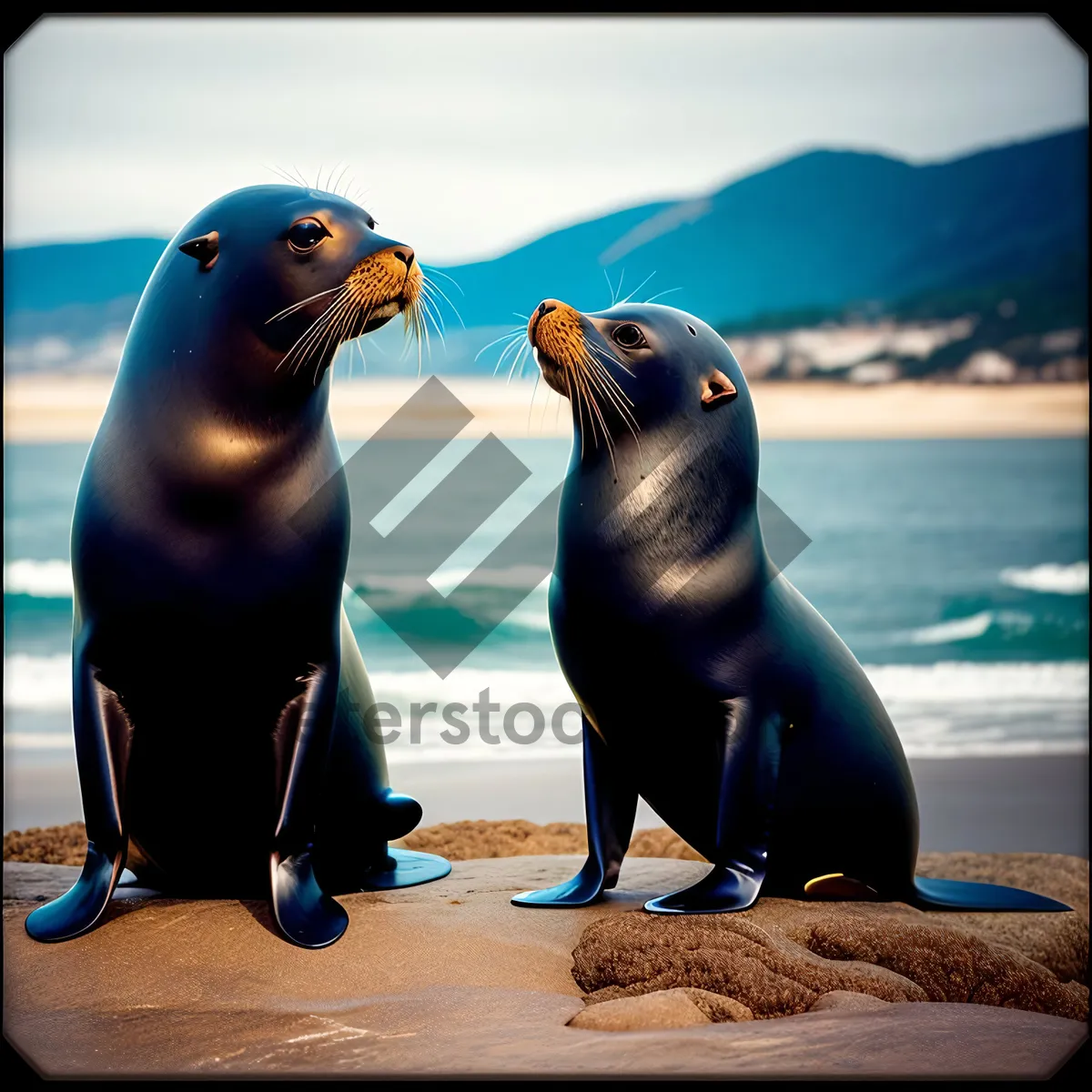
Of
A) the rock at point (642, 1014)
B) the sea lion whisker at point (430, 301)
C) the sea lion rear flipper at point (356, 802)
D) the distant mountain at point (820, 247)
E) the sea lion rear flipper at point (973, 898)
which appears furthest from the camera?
the distant mountain at point (820, 247)

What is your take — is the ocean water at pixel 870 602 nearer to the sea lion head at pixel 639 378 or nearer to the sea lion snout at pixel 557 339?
the sea lion head at pixel 639 378

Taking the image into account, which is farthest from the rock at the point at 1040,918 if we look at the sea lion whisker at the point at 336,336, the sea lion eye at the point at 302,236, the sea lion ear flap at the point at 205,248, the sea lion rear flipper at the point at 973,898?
the sea lion ear flap at the point at 205,248

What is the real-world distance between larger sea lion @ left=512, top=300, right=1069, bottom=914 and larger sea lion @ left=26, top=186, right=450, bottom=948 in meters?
0.74

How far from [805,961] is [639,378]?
1829 mm

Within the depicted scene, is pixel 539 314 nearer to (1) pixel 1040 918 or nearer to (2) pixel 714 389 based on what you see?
(2) pixel 714 389

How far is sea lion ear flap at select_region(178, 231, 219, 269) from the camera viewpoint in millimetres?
3986

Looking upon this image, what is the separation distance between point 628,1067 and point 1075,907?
10.0 feet

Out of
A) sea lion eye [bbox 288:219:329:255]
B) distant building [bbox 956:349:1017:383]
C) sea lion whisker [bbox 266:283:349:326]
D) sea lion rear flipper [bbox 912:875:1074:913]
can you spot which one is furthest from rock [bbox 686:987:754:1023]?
distant building [bbox 956:349:1017:383]

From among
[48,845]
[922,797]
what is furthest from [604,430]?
[922,797]

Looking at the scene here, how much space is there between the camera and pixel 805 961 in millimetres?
3832

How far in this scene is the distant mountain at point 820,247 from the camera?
14.7 metres

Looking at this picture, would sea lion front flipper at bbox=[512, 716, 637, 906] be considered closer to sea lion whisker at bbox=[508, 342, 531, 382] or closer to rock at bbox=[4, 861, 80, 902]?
sea lion whisker at bbox=[508, 342, 531, 382]

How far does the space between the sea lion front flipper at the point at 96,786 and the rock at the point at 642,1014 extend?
1.47 metres

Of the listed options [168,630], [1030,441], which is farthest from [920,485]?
[168,630]
